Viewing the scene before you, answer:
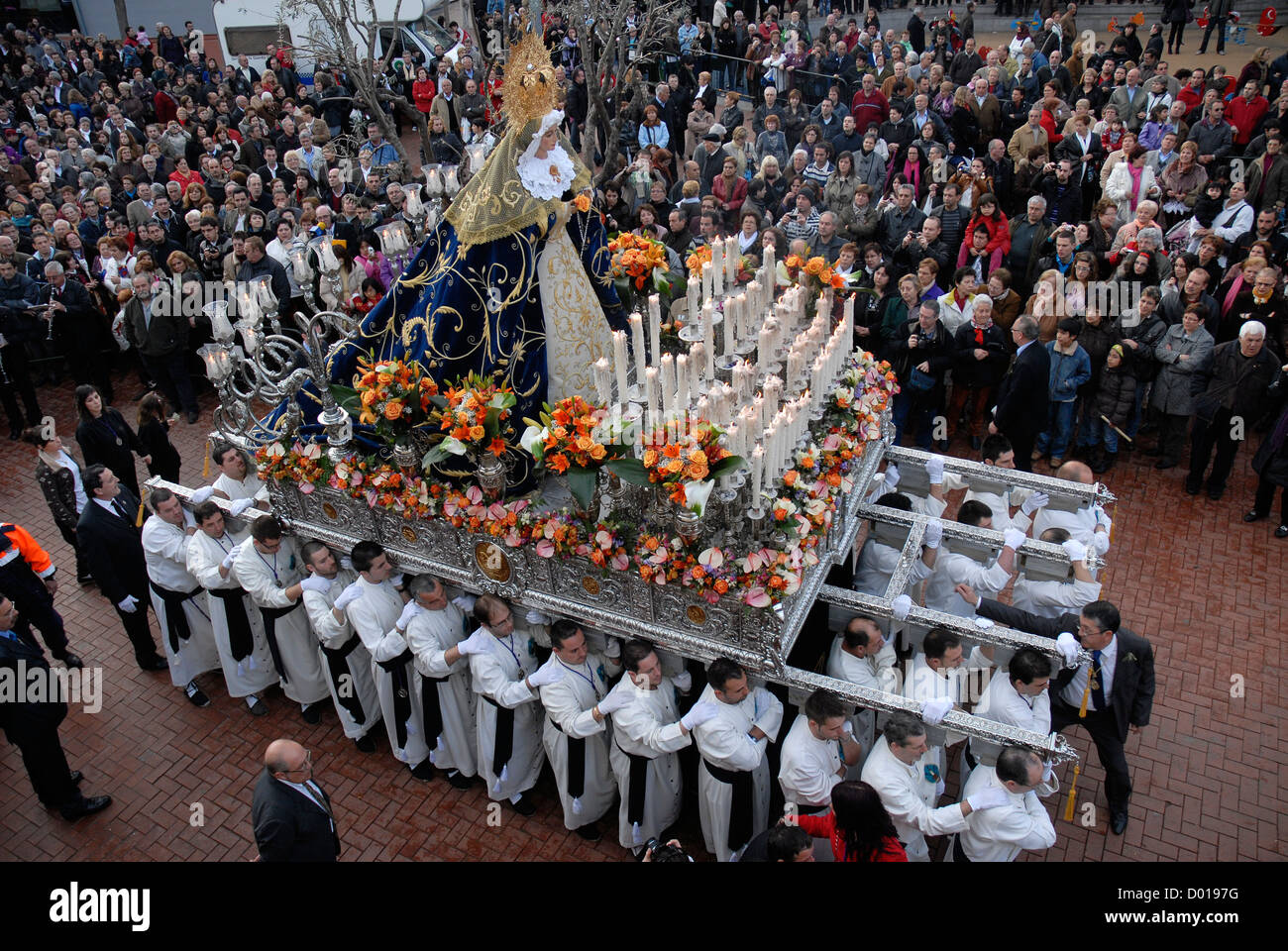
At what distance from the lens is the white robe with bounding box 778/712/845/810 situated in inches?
220

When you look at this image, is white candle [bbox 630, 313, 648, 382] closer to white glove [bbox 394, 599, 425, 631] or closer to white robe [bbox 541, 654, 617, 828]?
white robe [bbox 541, 654, 617, 828]

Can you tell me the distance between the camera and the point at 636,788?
20.4ft

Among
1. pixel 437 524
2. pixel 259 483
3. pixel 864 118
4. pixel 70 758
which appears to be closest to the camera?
pixel 437 524

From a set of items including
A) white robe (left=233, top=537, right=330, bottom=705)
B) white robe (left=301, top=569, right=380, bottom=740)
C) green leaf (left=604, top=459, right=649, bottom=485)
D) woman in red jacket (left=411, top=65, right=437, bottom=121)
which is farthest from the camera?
woman in red jacket (left=411, top=65, right=437, bottom=121)

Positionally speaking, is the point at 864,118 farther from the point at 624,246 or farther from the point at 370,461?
the point at 370,461

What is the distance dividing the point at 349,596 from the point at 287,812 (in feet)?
5.41

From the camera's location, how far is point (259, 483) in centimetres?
806

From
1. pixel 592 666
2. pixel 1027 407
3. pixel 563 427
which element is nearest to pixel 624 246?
pixel 563 427

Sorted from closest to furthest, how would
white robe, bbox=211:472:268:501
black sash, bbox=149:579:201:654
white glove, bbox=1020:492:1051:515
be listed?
white glove, bbox=1020:492:1051:515 → black sash, bbox=149:579:201:654 → white robe, bbox=211:472:268:501

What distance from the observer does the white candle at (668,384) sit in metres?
6.00

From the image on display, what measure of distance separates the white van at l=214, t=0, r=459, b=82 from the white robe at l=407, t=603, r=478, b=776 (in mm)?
20522

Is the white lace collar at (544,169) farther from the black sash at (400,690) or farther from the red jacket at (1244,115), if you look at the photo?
the red jacket at (1244,115)

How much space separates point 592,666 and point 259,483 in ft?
11.7

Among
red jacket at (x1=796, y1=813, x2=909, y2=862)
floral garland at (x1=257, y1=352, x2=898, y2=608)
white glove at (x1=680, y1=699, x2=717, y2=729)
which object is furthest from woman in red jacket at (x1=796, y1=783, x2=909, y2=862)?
floral garland at (x1=257, y1=352, x2=898, y2=608)
